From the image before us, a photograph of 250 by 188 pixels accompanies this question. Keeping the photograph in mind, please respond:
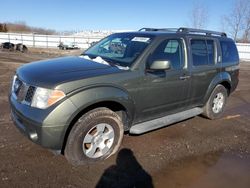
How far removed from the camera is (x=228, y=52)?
629 centimetres

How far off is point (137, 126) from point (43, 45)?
148 ft

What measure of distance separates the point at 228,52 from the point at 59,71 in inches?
169

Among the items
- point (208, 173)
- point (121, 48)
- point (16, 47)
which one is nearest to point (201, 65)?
point (121, 48)

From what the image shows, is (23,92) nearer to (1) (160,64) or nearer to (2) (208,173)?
(1) (160,64)

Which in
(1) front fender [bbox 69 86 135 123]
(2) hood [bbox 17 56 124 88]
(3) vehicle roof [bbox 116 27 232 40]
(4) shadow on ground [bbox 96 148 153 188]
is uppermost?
(3) vehicle roof [bbox 116 27 232 40]

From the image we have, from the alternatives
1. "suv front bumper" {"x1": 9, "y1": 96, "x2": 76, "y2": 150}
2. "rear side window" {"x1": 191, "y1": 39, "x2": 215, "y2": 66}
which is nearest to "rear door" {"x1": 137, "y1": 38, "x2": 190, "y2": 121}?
"rear side window" {"x1": 191, "y1": 39, "x2": 215, "y2": 66}

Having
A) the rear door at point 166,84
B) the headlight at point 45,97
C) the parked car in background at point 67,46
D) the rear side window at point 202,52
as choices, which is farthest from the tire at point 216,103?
the parked car in background at point 67,46

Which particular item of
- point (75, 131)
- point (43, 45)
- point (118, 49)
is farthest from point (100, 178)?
point (43, 45)

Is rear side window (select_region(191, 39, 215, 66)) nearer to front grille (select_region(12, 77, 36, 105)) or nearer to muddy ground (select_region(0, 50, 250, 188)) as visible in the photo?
muddy ground (select_region(0, 50, 250, 188))

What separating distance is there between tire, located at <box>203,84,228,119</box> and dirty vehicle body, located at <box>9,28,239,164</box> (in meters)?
0.22

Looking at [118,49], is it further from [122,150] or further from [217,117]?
[217,117]

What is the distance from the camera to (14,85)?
4086 millimetres

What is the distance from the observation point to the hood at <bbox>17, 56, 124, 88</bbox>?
349 cm

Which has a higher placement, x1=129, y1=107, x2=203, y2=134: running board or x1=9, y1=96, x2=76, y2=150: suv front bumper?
x1=9, y1=96, x2=76, y2=150: suv front bumper
